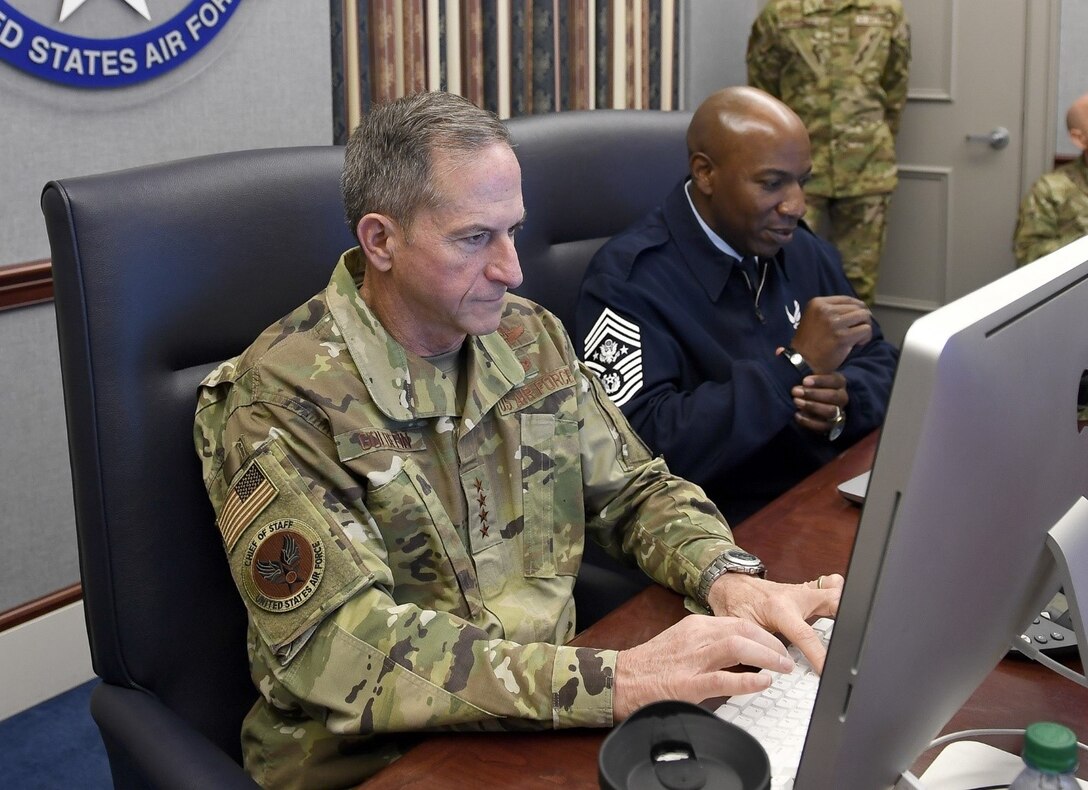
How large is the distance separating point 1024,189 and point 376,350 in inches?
145

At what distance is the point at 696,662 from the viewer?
98 cm

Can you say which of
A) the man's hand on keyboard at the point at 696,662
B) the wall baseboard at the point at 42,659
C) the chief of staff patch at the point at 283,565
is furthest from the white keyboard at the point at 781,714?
the wall baseboard at the point at 42,659

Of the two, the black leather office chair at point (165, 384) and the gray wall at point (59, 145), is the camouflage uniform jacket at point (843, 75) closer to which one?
the gray wall at point (59, 145)

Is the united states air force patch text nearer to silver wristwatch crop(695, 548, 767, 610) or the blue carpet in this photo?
the blue carpet

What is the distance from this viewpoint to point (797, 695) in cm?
96

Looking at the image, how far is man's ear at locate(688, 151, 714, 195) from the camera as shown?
1882 millimetres

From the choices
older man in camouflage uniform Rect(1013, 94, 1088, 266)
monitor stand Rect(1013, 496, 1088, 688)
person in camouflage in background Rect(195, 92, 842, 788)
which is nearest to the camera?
monitor stand Rect(1013, 496, 1088, 688)

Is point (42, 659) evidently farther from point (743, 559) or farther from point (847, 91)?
point (847, 91)

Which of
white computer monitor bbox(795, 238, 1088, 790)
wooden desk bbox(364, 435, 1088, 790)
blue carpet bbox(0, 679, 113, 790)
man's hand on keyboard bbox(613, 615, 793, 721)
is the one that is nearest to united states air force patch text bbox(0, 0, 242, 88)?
blue carpet bbox(0, 679, 113, 790)

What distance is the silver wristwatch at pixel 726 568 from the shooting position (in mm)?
1167

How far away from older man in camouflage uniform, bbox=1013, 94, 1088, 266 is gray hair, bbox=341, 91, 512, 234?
2906 millimetres

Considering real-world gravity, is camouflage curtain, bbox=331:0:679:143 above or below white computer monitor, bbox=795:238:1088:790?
above

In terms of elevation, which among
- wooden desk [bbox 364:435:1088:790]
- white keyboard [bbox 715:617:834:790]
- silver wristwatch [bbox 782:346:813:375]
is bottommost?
wooden desk [bbox 364:435:1088:790]

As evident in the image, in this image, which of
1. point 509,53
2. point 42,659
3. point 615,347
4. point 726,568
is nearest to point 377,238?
point 726,568
